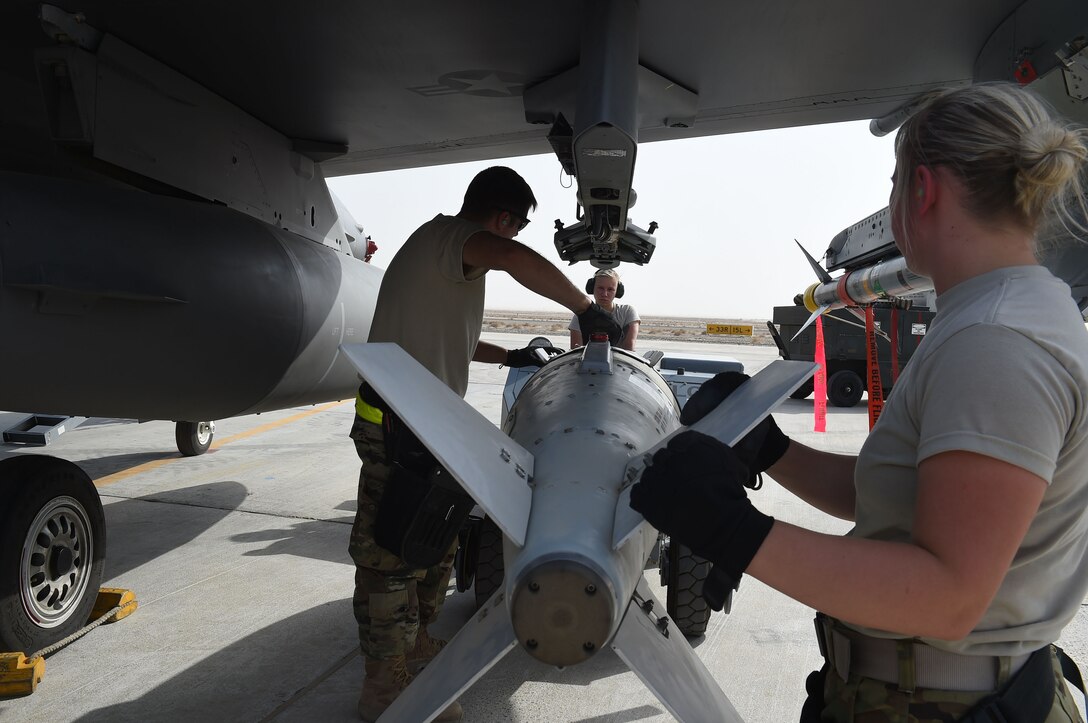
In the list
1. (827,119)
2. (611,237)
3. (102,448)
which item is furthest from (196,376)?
(102,448)

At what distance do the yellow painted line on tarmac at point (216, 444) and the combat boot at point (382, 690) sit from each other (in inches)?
112

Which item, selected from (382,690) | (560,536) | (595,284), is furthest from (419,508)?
(595,284)

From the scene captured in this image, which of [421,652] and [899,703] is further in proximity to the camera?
[421,652]

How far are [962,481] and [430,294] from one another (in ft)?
7.99

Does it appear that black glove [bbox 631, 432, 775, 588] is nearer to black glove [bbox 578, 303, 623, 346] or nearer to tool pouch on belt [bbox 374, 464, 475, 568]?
tool pouch on belt [bbox 374, 464, 475, 568]

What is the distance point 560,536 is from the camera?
1.86 meters

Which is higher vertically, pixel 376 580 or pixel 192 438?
pixel 376 580

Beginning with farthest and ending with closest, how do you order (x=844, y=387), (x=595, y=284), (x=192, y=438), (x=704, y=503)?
1. (x=844, y=387)
2. (x=192, y=438)
3. (x=595, y=284)
4. (x=704, y=503)

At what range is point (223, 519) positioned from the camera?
5.72 metres

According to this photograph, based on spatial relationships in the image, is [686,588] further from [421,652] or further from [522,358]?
[522,358]

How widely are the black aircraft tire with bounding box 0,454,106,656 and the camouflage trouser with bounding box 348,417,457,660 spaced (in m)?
1.50

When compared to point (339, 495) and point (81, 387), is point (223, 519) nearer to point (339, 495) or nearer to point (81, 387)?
point (339, 495)

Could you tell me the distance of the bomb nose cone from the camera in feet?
5.83

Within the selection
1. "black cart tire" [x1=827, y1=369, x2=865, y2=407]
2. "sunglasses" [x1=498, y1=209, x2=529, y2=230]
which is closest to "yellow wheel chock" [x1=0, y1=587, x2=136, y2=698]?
"sunglasses" [x1=498, y1=209, x2=529, y2=230]
